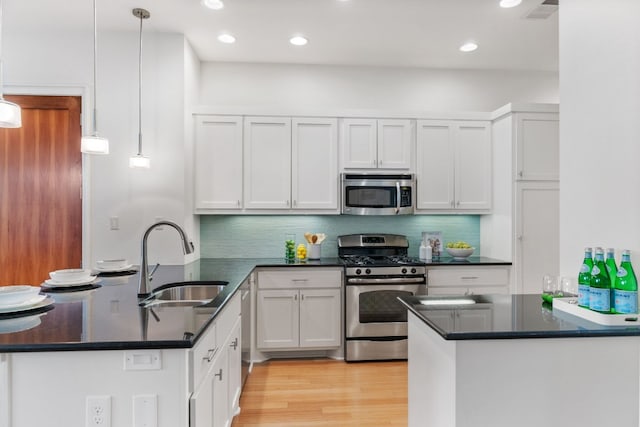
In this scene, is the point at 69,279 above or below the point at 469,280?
above

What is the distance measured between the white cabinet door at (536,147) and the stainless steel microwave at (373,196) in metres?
1.11

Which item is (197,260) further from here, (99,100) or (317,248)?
(99,100)

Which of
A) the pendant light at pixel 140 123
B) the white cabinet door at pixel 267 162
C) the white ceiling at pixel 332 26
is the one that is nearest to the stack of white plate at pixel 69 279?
the pendant light at pixel 140 123

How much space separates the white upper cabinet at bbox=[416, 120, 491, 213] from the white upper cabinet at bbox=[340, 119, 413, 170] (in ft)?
0.49

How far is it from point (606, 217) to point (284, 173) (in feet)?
8.58

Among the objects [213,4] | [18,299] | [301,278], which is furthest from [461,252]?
[18,299]

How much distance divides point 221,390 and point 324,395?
1154mm

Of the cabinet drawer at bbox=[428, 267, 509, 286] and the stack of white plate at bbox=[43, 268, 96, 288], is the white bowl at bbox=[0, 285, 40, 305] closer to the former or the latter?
the stack of white plate at bbox=[43, 268, 96, 288]

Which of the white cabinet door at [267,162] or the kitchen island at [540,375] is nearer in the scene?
the kitchen island at [540,375]

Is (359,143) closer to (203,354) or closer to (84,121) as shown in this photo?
(84,121)

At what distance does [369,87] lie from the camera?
411 cm

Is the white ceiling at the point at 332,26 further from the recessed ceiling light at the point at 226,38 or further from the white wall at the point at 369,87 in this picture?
the white wall at the point at 369,87

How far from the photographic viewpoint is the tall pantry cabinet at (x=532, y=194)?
354 centimetres

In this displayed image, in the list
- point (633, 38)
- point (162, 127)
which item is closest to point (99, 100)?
point (162, 127)
